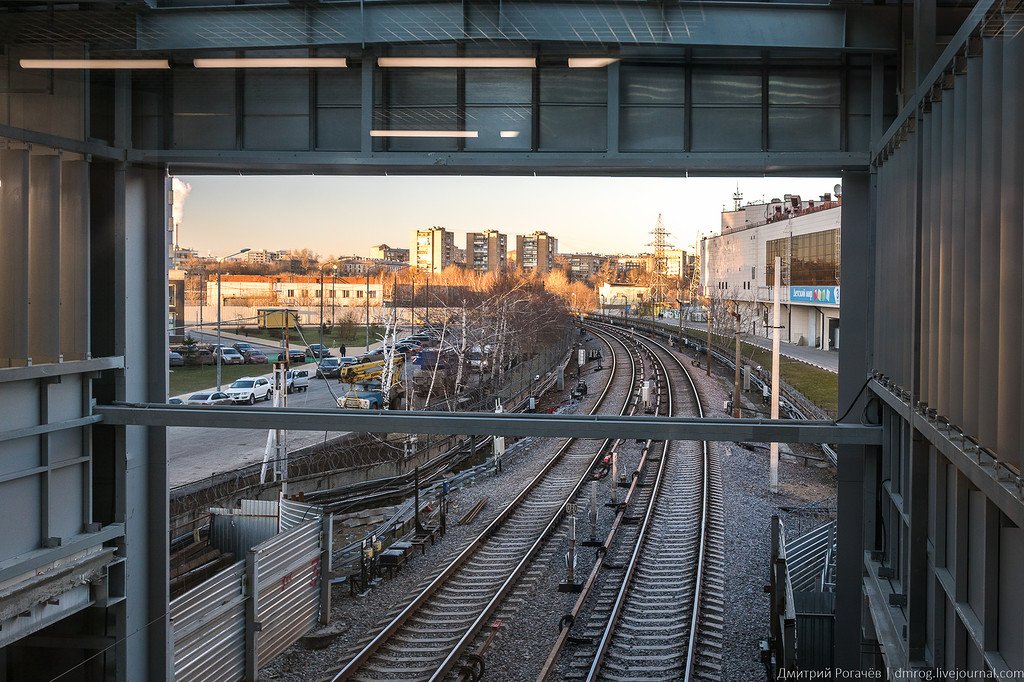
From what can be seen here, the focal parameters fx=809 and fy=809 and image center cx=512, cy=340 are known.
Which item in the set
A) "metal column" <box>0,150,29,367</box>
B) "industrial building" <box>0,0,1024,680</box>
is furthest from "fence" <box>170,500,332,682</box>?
"metal column" <box>0,150,29,367</box>

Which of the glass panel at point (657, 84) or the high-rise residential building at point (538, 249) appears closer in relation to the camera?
the glass panel at point (657, 84)

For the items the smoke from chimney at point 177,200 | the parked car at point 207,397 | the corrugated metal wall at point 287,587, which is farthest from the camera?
the parked car at point 207,397

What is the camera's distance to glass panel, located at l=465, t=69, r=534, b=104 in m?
6.60

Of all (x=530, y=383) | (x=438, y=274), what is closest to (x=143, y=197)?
(x=438, y=274)

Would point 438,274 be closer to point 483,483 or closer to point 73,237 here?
point 483,483

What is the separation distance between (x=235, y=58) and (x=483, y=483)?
963cm

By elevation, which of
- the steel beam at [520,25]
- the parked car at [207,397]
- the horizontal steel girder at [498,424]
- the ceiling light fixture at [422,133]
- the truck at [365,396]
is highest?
the steel beam at [520,25]

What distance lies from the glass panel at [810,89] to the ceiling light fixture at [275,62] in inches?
138

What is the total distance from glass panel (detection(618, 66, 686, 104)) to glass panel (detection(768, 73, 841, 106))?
719 mm

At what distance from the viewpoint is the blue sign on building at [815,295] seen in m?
11.1

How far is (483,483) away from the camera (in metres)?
14.7

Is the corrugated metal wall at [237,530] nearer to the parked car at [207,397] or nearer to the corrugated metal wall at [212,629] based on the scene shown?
the corrugated metal wall at [212,629]

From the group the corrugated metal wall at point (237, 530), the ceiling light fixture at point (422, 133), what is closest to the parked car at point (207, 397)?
the corrugated metal wall at point (237, 530)

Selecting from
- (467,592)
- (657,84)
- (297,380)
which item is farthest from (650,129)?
(297,380)
